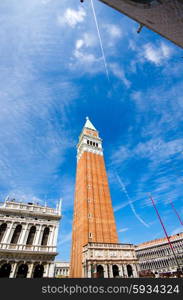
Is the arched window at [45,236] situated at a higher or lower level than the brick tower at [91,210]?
lower

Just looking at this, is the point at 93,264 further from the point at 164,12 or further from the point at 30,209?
the point at 164,12

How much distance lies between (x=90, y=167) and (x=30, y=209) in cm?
2525

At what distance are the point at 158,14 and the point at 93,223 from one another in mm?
36991

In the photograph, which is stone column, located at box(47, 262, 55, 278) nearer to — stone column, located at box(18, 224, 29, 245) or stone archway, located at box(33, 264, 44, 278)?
stone archway, located at box(33, 264, 44, 278)

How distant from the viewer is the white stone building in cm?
2577

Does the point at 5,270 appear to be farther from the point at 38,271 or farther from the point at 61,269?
the point at 61,269

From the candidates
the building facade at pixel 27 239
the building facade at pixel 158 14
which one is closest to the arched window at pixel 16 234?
the building facade at pixel 27 239

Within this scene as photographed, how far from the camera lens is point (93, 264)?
25844 mm

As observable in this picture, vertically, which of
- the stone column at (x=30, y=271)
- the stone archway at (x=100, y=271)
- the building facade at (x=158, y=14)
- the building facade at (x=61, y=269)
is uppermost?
the building facade at (x=61, y=269)

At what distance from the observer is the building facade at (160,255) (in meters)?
52.2

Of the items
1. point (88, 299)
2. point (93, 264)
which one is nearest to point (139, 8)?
point (88, 299)

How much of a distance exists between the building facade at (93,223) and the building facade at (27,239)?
1079cm

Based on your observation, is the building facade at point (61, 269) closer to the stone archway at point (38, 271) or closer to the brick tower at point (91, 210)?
the brick tower at point (91, 210)

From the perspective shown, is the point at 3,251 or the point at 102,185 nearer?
the point at 3,251
